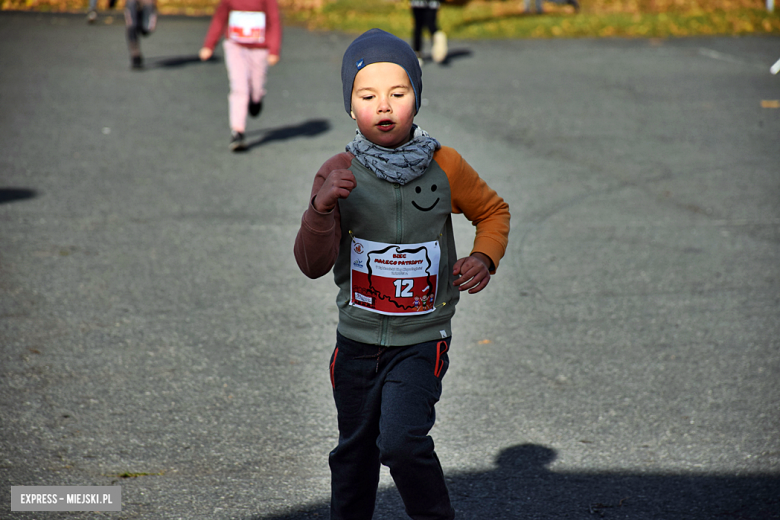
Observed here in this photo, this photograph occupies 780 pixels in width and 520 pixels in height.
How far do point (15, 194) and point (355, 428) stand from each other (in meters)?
5.39

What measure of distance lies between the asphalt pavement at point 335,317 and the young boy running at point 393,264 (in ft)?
2.15

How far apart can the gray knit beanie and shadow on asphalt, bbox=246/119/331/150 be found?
21.1 ft

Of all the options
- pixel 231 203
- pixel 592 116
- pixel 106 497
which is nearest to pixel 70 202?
pixel 231 203

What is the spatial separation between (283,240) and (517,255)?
176 cm

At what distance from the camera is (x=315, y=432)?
358cm

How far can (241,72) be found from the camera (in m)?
8.29

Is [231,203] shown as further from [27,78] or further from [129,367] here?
[27,78]

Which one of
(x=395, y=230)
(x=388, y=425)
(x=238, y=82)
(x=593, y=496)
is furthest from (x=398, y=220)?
(x=238, y=82)

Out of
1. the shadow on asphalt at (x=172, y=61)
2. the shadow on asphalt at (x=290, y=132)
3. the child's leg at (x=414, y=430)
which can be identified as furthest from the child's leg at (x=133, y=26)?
the child's leg at (x=414, y=430)

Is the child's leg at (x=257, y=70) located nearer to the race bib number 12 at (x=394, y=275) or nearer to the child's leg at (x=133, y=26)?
the child's leg at (x=133, y=26)

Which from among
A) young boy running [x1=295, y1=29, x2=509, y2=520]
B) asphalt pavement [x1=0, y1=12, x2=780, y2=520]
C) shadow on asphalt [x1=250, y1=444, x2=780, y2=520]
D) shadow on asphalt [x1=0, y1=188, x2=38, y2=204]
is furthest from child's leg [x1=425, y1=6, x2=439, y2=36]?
young boy running [x1=295, y1=29, x2=509, y2=520]

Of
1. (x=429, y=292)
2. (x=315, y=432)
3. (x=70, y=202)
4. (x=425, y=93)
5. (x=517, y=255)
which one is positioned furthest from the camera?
(x=425, y=93)

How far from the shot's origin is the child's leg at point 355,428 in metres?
2.55

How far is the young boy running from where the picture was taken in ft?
7.95
